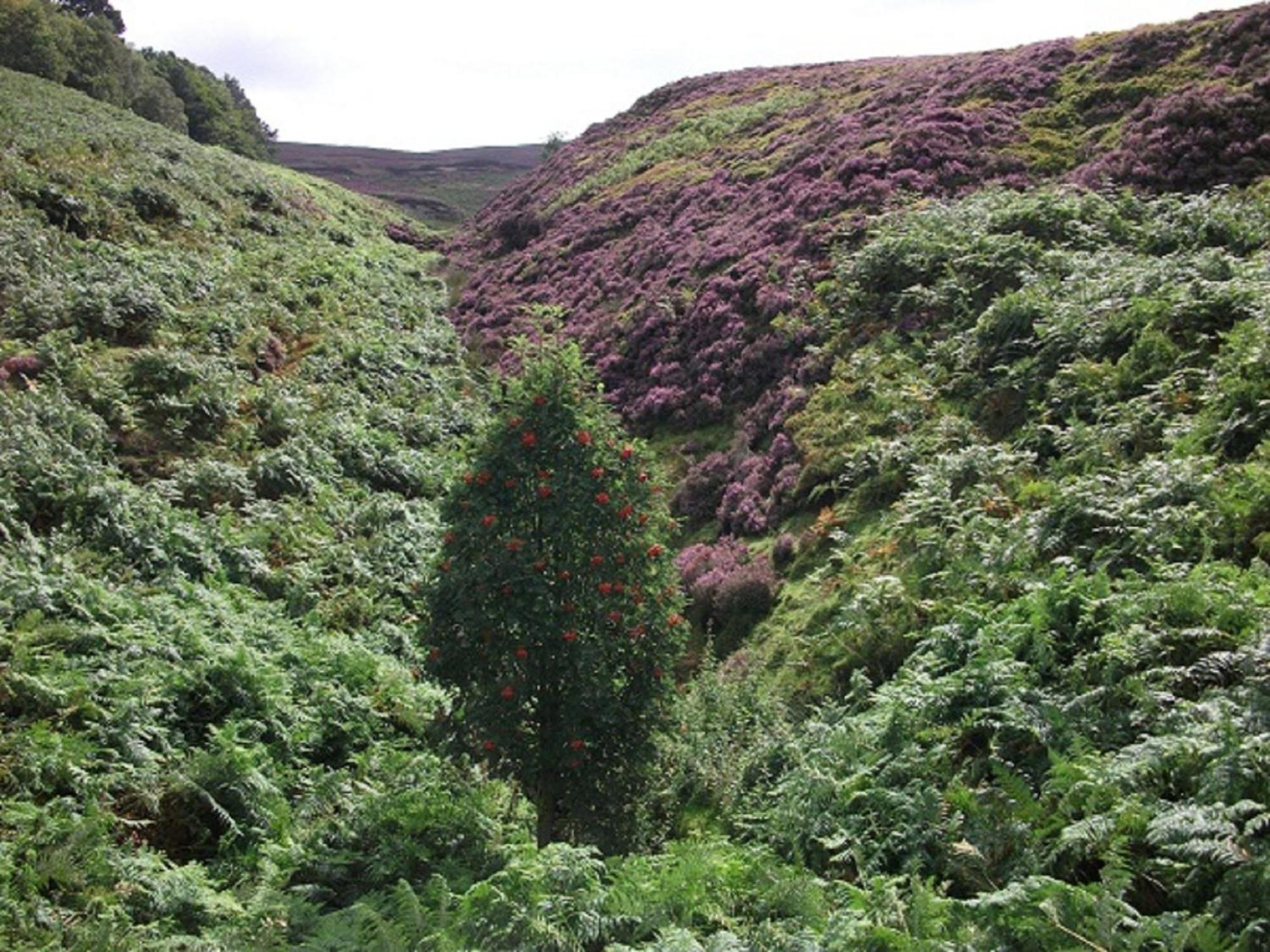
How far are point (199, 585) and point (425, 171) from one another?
114657mm

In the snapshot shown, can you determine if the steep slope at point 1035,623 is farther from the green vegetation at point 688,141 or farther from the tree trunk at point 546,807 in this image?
the green vegetation at point 688,141

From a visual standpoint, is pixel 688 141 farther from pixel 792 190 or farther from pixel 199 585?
pixel 199 585

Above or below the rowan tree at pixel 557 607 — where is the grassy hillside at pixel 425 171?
above

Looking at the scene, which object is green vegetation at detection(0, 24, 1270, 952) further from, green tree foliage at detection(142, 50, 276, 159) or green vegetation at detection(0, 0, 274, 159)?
green tree foliage at detection(142, 50, 276, 159)

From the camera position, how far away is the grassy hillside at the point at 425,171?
84562 mm

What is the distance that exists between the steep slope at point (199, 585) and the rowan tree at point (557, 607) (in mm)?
1063

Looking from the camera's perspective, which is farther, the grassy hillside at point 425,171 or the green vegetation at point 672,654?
the grassy hillside at point 425,171

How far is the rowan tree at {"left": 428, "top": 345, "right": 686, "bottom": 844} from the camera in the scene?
9297mm

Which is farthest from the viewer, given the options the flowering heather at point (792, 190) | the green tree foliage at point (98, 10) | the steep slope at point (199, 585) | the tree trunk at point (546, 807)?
the green tree foliage at point (98, 10)

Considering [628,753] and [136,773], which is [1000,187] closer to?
[628,753]

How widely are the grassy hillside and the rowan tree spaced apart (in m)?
66.7

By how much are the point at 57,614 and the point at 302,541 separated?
5.07 m

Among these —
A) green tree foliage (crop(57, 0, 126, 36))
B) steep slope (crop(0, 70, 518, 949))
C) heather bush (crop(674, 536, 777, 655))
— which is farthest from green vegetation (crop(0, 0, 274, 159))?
heather bush (crop(674, 536, 777, 655))

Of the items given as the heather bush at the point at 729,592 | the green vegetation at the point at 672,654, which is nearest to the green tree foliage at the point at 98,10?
the green vegetation at the point at 672,654
